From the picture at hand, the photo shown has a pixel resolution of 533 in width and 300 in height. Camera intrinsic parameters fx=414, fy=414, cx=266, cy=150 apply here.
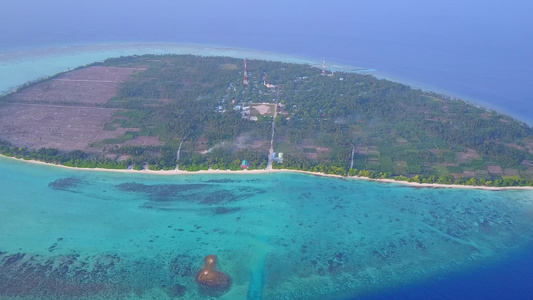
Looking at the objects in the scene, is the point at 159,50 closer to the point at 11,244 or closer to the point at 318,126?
the point at 318,126

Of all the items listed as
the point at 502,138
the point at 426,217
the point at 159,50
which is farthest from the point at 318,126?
the point at 159,50

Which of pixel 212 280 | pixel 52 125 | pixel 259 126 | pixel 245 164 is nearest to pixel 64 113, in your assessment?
pixel 52 125

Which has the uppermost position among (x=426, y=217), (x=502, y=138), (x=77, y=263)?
(x=502, y=138)

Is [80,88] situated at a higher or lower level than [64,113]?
higher

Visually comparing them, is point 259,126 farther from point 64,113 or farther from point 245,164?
point 64,113

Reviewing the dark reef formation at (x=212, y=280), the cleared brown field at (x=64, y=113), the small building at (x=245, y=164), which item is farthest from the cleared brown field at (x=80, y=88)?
the dark reef formation at (x=212, y=280)

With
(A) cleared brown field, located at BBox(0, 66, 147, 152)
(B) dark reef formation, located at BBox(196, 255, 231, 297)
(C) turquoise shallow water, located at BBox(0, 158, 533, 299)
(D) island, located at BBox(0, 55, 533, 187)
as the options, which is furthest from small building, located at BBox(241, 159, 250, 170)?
(B) dark reef formation, located at BBox(196, 255, 231, 297)
